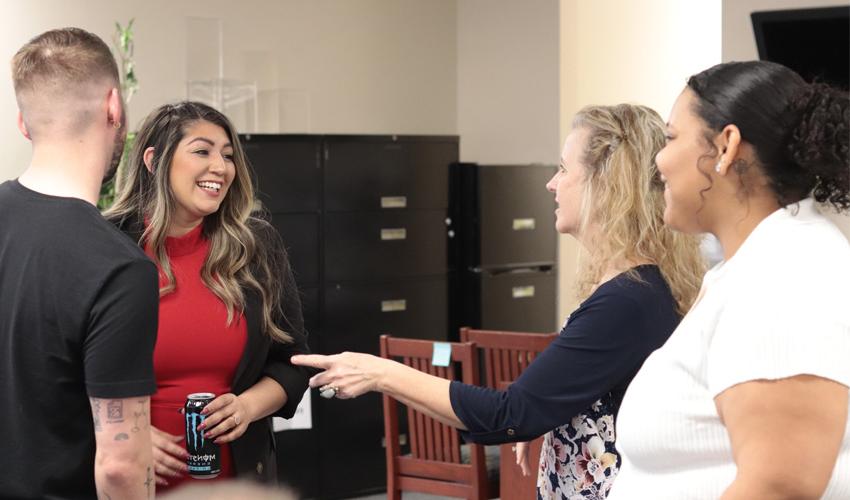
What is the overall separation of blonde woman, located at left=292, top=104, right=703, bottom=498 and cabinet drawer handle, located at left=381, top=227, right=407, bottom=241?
3498 mm

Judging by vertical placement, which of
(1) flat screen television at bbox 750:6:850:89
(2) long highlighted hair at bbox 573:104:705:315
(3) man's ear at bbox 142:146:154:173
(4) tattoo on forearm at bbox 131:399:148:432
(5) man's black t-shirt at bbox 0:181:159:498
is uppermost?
(1) flat screen television at bbox 750:6:850:89

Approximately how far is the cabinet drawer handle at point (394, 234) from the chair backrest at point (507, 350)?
71.3 inches

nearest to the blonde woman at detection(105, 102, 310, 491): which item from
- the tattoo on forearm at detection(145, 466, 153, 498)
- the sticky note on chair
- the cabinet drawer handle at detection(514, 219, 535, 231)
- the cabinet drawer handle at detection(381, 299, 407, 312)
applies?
the tattoo on forearm at detection(145, 466, 153, 498)

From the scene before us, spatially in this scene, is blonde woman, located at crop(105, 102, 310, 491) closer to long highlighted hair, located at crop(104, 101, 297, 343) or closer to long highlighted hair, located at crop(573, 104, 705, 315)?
long highlighted hair, located at crop(104, 101, 297, 343)

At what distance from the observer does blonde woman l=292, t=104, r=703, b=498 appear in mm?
1894

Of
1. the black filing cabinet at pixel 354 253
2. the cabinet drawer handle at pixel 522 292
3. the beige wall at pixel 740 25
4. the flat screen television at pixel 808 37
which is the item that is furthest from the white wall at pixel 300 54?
the flat screen television at pixel 808 37

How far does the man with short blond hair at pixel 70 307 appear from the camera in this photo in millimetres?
1550

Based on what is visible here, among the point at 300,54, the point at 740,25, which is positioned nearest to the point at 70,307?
the point at 740,25

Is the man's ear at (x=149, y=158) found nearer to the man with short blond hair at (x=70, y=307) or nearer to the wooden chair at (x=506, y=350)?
the man with short blond hair at (x=70, y=307)

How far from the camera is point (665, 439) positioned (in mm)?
1356

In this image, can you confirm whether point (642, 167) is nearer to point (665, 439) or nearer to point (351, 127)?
point (665, 439)

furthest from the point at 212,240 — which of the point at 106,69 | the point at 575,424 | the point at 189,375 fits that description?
the point at 575,424

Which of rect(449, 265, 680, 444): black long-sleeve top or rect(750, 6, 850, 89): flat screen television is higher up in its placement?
rect(750, 6, 850, 89): flat screen television

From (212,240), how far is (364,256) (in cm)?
315
